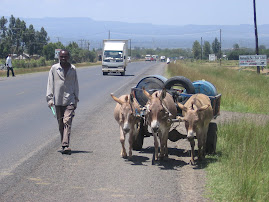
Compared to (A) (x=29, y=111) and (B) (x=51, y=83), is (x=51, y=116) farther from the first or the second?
(B) (x=51, y=83)

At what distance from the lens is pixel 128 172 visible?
7.87 m

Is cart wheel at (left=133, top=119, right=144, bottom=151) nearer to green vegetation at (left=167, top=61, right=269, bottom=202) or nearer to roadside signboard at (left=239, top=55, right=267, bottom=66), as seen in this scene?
green vegetation at (left=167, top=61, right=269, bottom=202)

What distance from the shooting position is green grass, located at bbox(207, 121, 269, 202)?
639 centimetres

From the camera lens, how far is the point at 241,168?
719 cm

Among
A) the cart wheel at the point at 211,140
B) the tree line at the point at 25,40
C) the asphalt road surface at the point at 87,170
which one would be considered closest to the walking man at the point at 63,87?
the asphalt road surface at the point at 87,170

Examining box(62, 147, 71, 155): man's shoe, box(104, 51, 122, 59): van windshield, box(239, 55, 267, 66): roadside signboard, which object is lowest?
box(62, 147, 71, 155): man's shoe

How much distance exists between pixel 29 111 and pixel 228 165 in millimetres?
9962

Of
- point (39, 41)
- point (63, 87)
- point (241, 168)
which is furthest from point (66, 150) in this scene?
point (39, 41)

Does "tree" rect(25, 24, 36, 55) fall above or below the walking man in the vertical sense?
→ above

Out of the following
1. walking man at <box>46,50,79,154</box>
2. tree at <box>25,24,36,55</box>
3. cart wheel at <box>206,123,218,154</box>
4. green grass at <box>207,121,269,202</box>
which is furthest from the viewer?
tree at <box>25,24,36,55</box>

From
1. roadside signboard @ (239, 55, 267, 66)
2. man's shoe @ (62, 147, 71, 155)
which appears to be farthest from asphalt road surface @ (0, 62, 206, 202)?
roadside signboard @ (239, 55, 267, 66)

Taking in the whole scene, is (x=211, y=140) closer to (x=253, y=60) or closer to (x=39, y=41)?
(x=253, y=60)

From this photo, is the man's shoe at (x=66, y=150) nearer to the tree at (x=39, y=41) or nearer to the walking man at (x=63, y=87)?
the walking man at (x=63, y=87)

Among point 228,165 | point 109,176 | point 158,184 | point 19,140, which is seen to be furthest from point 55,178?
point 19,140
